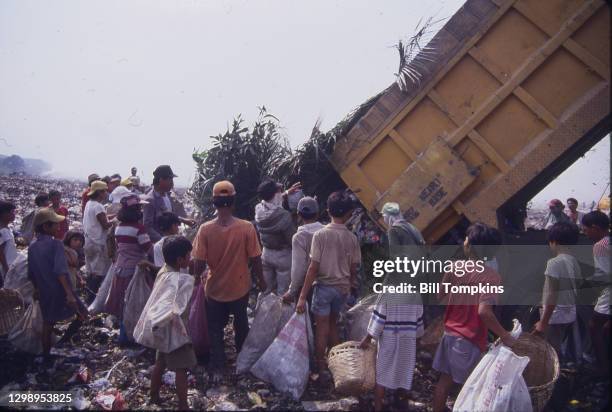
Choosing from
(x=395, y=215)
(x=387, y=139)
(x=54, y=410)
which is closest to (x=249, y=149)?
(x=387, y=139)

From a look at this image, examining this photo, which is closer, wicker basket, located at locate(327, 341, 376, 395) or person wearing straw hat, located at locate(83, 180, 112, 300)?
wicker basket, located at locate(327, 341, 376, 395)

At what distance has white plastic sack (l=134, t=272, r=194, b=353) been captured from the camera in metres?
2.71

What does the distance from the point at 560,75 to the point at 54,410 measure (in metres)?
4.44

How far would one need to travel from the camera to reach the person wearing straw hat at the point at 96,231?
4.74 m

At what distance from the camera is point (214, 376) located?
3.49 meters

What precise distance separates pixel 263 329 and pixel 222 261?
66 cm

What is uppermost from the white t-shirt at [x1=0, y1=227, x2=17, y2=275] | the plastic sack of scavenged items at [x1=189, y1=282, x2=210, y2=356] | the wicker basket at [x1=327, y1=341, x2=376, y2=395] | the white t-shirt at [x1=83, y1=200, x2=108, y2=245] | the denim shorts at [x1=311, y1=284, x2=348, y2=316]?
the white t-shirt at [x1=83, y1=200, x2=108, y2=245]

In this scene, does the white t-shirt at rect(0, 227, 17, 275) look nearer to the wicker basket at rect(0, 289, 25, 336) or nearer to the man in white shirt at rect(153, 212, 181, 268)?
the wicker basket at rect(0, 289, 25, 336)

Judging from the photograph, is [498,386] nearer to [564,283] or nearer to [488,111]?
[564,283]

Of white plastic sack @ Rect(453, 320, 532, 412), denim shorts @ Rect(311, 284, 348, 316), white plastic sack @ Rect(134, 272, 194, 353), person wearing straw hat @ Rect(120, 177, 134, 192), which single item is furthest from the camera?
person wearing straw hat @ Rect(120, 177, 134, 192)

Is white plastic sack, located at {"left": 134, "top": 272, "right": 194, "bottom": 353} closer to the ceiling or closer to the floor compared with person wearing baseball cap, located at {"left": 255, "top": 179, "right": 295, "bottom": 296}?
closer to the floor

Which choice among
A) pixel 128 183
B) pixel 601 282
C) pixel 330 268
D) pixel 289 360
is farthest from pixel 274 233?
pixel 128 183

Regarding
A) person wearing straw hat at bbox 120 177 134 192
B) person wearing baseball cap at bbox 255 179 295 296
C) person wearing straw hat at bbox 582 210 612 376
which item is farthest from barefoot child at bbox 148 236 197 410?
person wearing straw hat at bbox 120 177 134 192

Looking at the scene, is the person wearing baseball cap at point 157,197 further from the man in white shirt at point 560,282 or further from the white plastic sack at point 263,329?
the man in white shirt at point 560,282
